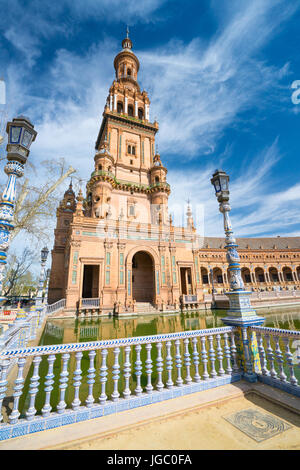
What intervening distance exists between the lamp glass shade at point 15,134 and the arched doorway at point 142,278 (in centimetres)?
1898

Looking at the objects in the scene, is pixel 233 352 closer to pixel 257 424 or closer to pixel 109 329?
pixel 257 424

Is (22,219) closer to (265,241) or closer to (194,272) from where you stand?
(194,272)

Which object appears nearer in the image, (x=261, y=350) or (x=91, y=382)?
(x=91, y=382)

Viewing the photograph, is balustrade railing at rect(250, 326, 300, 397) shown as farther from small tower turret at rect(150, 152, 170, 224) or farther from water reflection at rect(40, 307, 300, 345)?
small tower turret at rect(150, 152, 170, 224)

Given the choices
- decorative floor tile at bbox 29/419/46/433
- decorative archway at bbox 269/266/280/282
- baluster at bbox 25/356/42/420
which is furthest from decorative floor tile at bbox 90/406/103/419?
decorative archway at bbox 269/266/280/282

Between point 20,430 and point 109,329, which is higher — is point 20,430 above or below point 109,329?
above

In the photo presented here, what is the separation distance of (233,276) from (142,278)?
18.9m

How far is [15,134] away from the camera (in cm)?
378

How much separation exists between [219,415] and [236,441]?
0.56 meters

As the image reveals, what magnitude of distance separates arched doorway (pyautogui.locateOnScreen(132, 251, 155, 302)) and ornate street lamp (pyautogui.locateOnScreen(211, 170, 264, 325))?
56.6ft

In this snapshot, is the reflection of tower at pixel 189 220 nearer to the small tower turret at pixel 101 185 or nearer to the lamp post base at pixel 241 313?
the small tower turret at pixel 101 185

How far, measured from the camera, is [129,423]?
2.57 m

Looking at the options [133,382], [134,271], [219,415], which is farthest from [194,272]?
[219,415]

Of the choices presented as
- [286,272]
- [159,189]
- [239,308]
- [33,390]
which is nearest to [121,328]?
[239,308]
